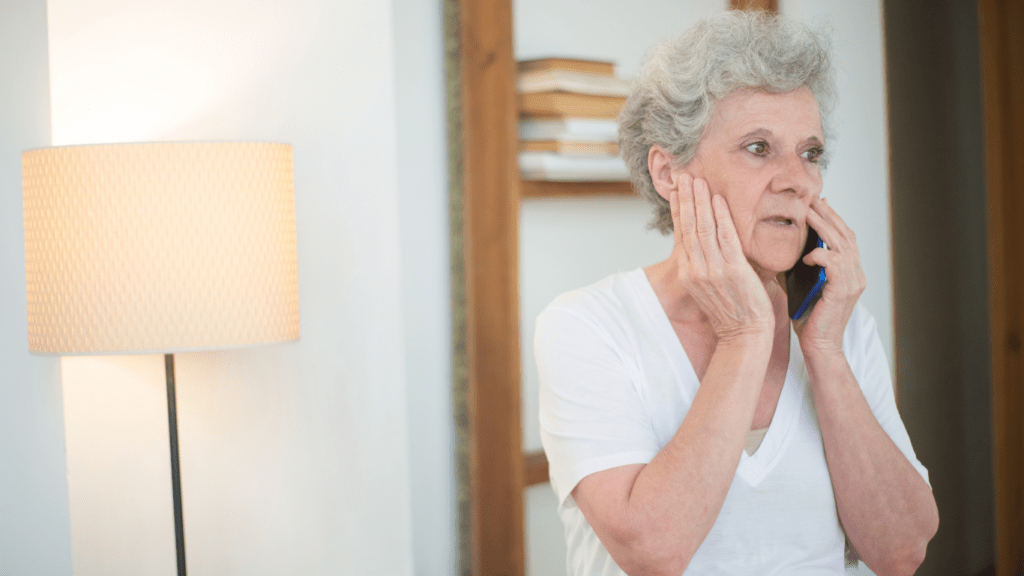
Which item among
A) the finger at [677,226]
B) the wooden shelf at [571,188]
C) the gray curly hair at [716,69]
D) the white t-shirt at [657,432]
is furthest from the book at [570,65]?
the white t-shirt at [657,432]

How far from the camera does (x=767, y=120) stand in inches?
49.2

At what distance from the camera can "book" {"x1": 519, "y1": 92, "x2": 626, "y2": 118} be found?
179 cm

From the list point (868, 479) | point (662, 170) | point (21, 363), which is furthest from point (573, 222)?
point (21, 363)

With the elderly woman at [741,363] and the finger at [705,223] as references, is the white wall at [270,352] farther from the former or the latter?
the finger at [705,223]

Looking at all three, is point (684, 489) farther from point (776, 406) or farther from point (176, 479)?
point (176, 479)

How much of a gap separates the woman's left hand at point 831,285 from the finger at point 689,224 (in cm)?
22

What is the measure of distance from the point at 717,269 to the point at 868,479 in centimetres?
41

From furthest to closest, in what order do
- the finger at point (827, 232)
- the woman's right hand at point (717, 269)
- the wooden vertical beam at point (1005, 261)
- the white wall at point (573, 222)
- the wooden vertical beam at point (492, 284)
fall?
the wooden vertical beam at point (1005, 261) → the white wall at point (573, 222) → the wooden vertical beam at point (492, 284) → the finger at point (827, 232) → the woman's right hand at point (717, 269)

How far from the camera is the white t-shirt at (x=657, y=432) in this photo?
117cm

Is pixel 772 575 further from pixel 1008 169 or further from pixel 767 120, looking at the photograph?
pixel 1008 169

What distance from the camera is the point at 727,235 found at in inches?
48.7

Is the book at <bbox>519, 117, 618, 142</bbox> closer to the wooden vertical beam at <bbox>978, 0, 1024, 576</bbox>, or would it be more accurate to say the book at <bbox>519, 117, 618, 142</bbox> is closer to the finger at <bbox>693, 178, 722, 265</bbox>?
the finger at <bbox>693, 178, 722, 265</bbox>

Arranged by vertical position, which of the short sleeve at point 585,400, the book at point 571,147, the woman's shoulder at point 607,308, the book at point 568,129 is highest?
the book at point 568,129

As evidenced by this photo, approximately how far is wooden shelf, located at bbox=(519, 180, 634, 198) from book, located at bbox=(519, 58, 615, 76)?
0.27m
